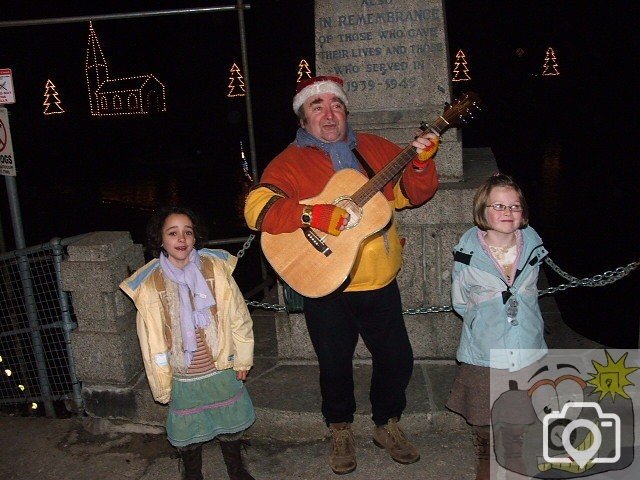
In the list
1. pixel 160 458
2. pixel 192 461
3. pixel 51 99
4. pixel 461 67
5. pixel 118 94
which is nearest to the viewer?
pixel 192 461

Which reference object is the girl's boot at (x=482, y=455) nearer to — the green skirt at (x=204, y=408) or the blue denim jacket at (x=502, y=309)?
the blue denim jacket at (x=502, y=309)

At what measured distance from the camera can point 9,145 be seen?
5113 mm

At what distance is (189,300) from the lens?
11.4 ft

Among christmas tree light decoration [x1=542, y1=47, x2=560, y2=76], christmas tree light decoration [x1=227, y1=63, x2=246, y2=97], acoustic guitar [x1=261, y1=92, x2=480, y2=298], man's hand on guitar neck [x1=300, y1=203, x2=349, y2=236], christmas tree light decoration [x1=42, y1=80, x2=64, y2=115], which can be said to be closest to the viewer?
man's hand on guitar neck [x1=300, y1=203, x2=349, y2=236]

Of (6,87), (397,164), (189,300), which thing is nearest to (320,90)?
(397,164)

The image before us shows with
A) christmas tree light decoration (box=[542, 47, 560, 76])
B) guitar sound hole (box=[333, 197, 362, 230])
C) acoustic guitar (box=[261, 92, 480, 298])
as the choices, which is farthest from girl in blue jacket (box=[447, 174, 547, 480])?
christmas tree light decoration (box=[542, 47, 560, 76])

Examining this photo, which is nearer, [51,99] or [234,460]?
[234,460]

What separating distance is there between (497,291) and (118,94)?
1446 inches

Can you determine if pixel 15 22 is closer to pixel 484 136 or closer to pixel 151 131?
pixel 484 136

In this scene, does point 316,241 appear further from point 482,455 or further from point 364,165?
point 482,455

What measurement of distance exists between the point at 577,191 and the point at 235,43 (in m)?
34.9

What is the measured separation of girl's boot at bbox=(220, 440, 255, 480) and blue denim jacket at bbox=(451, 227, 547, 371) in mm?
1442

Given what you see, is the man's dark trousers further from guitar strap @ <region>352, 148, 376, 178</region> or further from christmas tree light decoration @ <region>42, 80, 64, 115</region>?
christmas tree light decoration @ <region>42, 80, 64, 115</region>

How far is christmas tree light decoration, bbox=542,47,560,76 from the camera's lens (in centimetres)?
4194
